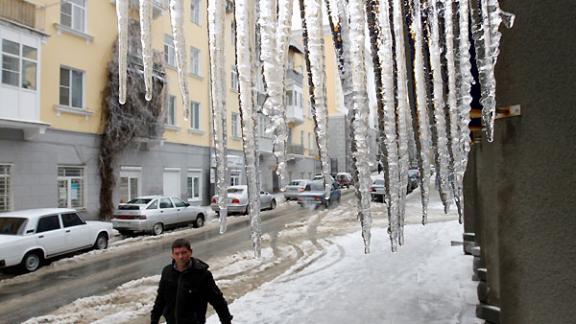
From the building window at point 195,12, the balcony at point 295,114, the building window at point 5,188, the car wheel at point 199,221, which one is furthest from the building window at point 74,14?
the balcony at point 295,114

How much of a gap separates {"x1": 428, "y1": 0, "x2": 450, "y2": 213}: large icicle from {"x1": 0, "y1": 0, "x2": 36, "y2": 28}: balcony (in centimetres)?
1535

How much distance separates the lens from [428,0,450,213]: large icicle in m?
2.13

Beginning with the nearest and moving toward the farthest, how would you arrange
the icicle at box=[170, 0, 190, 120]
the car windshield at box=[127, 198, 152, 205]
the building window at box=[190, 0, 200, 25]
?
the icicle at box=[170, 0, 190, 120] < the car windshield at box=[127, 198, 152, 205] < the building window at box=[190, 0, 200, 25]

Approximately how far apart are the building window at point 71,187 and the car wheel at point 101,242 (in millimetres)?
4727

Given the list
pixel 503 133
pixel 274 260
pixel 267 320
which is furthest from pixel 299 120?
pixel 503 133

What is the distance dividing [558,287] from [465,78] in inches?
49.1

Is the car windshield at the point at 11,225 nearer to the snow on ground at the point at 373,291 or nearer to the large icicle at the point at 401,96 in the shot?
the snow on ground at the point at 373,291

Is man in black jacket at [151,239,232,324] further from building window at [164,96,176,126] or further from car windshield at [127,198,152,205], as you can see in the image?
building window at [164,96,176,126]

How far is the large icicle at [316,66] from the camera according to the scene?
1.78 m

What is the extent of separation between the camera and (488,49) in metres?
1.77

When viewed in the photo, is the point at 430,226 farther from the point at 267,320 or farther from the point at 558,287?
the point at 558,287

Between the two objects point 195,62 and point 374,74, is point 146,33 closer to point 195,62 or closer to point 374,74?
point 374,74

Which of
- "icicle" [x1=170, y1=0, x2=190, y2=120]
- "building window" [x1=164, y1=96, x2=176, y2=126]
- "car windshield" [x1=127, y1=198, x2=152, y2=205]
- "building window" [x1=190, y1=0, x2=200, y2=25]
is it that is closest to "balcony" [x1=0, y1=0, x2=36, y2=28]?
"car windshield" [x1=127, y1=198, x2=152, y2=205]

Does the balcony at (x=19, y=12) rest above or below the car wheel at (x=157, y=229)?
above
